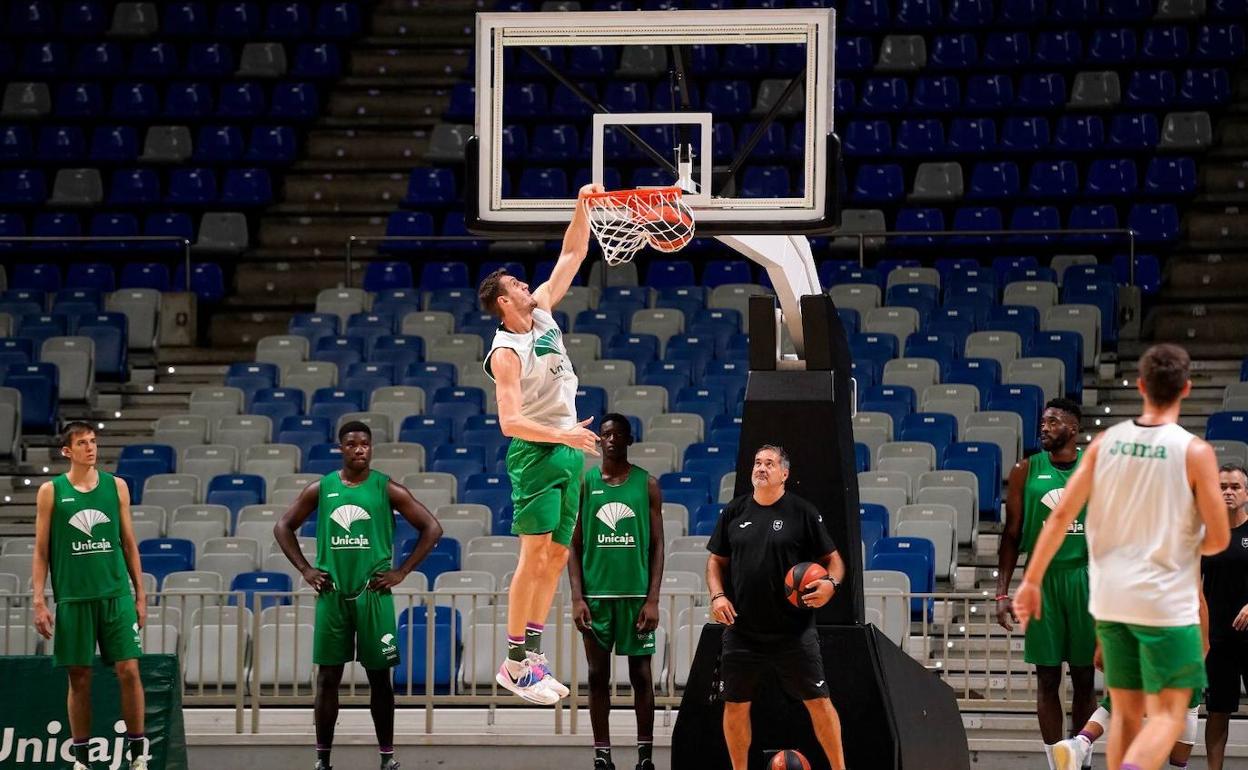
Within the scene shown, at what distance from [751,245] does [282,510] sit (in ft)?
19.0

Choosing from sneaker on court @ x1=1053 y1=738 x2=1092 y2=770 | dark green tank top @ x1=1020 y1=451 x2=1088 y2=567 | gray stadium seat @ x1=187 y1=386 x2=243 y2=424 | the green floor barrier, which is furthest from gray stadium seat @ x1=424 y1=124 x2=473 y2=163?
sneaker on court @ x1=1053 y1=738 x2=1092 y2=770

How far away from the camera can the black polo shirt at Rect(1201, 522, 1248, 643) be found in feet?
32.4

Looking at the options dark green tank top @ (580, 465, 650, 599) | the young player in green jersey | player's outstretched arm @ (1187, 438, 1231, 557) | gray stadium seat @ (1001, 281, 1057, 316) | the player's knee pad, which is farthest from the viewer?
gray stadium seat @ (1001, 281, 1057, 316)

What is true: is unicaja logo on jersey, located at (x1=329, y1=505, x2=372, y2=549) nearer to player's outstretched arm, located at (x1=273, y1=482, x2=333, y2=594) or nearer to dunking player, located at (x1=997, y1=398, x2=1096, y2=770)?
player's outstretched arm, located at (x1=273, y1=482, x2=333, y2=594)

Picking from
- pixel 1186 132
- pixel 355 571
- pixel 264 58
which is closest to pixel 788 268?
pixel 355 571

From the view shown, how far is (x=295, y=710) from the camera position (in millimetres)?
11852

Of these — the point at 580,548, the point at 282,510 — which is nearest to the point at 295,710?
the point at 282,510

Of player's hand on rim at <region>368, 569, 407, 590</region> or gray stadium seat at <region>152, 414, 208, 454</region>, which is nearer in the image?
player's hand on rim at <region>368, 569, 407, 590</region>

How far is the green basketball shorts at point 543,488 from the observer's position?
7.81m

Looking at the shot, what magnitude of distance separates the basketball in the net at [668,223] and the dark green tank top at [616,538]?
2053 millimetres

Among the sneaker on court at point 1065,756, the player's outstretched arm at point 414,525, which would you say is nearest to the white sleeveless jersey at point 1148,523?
the sneaker on court at point 1065,756

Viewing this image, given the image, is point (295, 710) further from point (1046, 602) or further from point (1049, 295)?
point (1049, 295)

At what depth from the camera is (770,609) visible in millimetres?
8758

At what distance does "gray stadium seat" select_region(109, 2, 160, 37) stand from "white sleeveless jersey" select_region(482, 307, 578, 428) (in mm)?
15335
